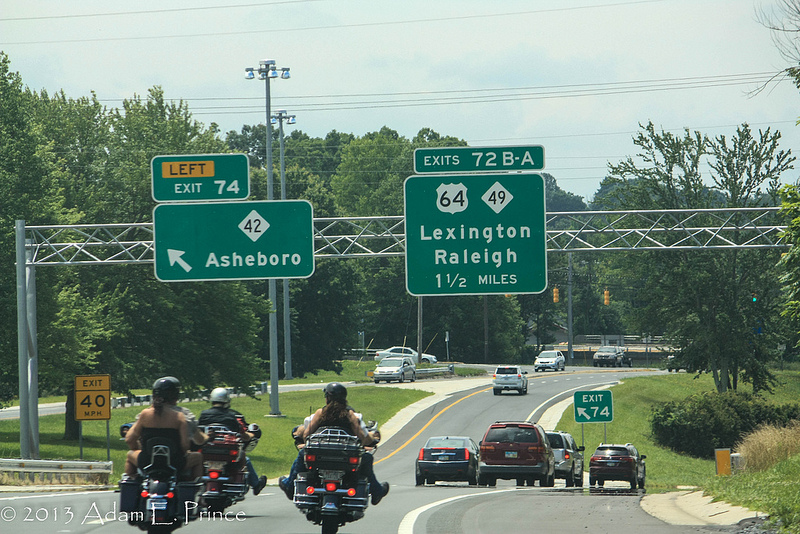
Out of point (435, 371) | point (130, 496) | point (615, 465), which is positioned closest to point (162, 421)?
point (130, 496)

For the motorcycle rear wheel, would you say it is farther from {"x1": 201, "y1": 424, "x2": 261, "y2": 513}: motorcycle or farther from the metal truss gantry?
the metal truss gantry

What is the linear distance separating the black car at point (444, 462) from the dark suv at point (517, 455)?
17.7 inches

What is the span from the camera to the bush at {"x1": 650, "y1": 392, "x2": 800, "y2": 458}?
47.8 metres

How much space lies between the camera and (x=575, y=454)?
3144 centimetres

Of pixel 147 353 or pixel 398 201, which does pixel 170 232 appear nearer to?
pixel 147 353

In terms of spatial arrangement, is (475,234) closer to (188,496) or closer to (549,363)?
(188,496)

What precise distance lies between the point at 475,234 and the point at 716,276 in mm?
38075

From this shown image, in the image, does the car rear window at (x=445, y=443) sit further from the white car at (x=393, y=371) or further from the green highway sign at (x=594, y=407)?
the white car at (x=393, y=371)

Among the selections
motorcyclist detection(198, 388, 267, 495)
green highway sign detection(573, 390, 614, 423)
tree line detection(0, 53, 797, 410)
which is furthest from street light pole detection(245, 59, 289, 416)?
Result: motorcyclist detection(198, 388, 267, 495)

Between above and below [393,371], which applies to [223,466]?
above

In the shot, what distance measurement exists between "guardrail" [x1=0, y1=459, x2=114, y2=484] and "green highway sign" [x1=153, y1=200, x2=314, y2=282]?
6.07 m

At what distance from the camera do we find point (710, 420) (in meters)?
48.0

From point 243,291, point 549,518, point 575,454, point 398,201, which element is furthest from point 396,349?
point 549,518

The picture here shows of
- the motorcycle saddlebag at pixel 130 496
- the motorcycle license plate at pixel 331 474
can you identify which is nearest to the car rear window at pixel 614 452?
the motorcycle license plate at pixel 331 474
